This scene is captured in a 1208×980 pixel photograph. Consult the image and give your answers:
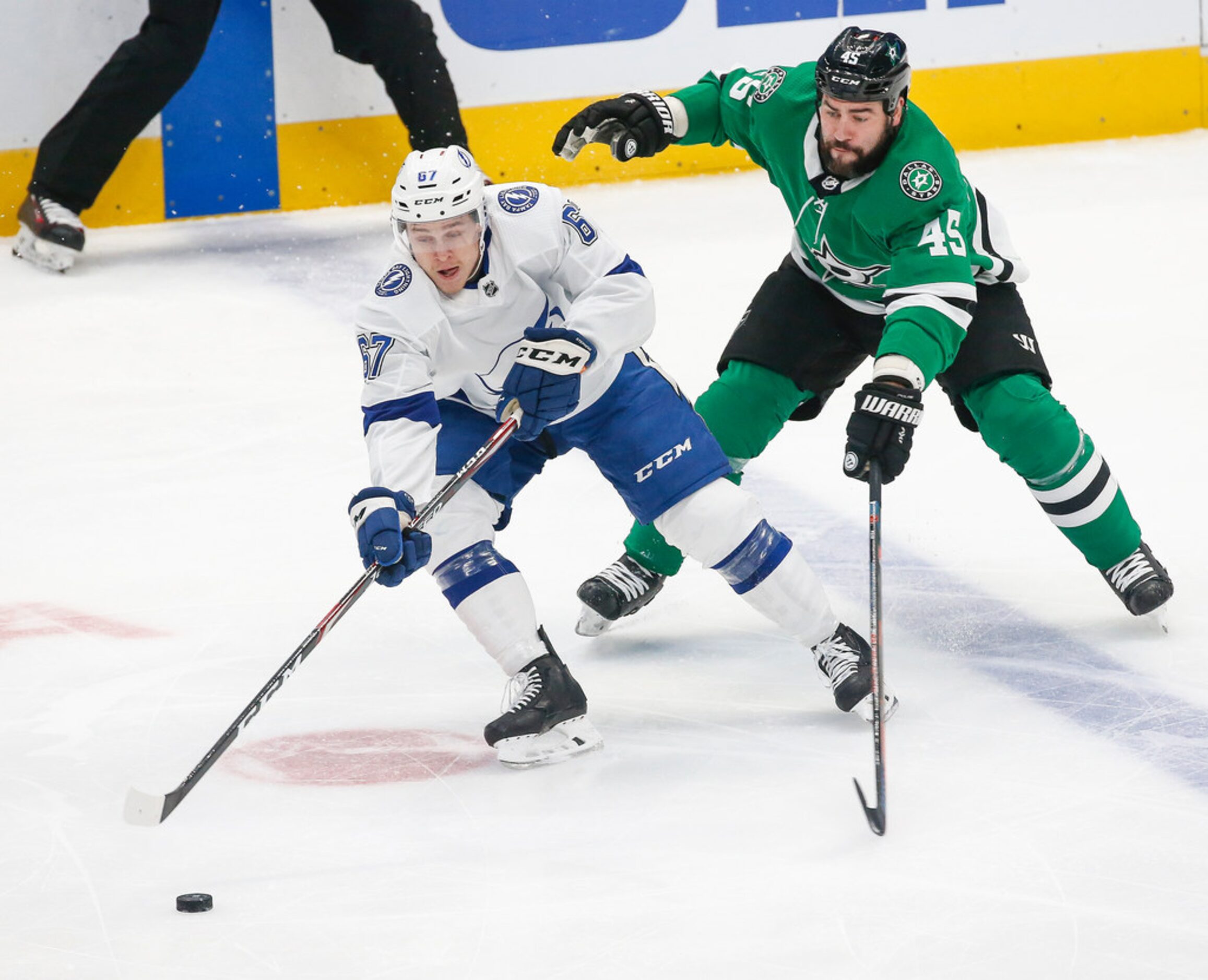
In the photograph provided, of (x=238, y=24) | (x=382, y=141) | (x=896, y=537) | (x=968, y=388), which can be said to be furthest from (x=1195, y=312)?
(x=238, y=24)

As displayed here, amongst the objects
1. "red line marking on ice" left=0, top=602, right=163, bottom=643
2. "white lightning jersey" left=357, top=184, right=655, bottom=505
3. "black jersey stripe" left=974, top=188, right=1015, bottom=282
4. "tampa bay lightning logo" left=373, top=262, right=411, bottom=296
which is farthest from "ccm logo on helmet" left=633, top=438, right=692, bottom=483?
"red line marking on ice" left=0, top=602, right=163, bottom=643

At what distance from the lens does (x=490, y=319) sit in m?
2.89

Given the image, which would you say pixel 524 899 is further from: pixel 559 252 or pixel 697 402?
pixel 697 402

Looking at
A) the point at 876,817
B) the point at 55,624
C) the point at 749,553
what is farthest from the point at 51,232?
the point at 876,817

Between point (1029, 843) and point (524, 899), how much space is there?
2.30 ft

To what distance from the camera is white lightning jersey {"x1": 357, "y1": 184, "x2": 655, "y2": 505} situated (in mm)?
2783

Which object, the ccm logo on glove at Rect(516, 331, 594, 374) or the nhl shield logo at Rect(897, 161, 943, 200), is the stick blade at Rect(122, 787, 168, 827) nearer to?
the ccm logo on glove at Rect(516, 331, 594, 374)

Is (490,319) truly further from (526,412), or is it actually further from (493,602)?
(493,602)

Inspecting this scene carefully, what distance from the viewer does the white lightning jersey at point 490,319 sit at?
2.78 m

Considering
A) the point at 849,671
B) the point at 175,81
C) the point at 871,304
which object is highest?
the point at 871,304

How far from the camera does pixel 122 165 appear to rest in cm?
601

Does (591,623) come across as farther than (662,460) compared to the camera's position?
Yes

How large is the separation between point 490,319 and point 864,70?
742mm

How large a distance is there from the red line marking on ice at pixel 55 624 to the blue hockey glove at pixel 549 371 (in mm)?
1047
